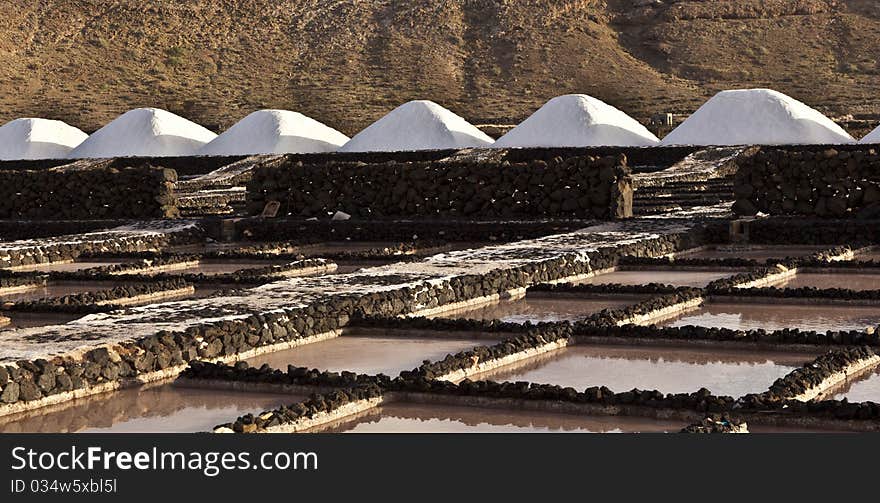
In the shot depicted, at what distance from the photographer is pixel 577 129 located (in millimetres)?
26297

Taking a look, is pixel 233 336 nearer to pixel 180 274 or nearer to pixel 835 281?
pixel 180 274

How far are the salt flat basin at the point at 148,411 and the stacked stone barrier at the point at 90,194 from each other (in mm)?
11195

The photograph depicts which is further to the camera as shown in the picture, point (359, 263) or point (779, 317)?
point (359, 263)

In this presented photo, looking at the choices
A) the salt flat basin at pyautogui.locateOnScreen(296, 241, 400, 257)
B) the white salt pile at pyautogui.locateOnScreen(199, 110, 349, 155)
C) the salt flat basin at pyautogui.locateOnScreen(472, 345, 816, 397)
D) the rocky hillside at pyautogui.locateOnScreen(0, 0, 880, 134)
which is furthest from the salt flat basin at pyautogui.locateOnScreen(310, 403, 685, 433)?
the rocky hillside at pyautogui.locateOnScreen(0, 0, 880, 134)

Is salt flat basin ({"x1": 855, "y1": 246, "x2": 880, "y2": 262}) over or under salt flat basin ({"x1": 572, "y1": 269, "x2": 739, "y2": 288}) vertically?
under

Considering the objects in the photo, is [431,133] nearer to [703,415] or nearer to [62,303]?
[62,303]

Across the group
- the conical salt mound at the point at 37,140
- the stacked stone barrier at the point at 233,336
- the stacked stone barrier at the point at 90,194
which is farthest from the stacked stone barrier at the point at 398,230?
the conical salt mound at the point at 37,140

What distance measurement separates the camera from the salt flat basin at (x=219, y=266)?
12.4 metres

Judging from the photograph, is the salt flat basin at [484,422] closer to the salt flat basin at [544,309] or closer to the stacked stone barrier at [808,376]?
the stacked stone barrier at [808,376]

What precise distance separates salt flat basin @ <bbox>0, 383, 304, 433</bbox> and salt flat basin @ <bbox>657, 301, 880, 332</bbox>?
2922 mm

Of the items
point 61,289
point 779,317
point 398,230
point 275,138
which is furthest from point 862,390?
point 275,138

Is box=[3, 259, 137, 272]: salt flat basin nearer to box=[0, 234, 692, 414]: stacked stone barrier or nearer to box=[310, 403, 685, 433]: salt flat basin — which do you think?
box=[0, 234, 692, 414]: stacked stone barrier

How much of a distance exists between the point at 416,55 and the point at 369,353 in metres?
40.3

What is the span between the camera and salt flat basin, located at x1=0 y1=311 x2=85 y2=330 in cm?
891
